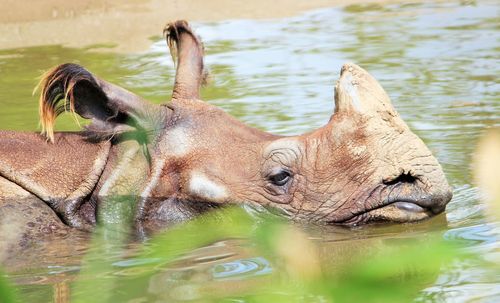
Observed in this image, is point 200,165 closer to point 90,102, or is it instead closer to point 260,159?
point 260,159

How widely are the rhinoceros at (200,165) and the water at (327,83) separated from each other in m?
0.21

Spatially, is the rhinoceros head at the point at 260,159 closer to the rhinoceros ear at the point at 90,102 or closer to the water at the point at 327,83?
the rhinoceros ear at the point at 90,102

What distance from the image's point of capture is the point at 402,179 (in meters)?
4.78

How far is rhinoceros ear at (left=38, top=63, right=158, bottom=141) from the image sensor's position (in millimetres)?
4872

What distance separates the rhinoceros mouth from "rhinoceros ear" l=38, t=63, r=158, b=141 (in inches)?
47.9

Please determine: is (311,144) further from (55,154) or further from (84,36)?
(84,36)

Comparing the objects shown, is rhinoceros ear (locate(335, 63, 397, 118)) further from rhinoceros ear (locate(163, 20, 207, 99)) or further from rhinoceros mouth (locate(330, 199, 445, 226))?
rhinoceros ear (locate(163, 20, 207, 99))

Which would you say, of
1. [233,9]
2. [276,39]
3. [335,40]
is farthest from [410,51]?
[233,9]

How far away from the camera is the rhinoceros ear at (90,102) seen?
16.0ft

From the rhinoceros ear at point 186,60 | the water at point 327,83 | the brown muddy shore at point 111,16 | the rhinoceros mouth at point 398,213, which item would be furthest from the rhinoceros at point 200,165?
the brown muddy shore at point 111,16

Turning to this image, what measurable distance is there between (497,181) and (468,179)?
449cm

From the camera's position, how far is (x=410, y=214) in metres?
4.80

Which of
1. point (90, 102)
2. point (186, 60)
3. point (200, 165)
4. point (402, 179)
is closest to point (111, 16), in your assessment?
point (186, 60)

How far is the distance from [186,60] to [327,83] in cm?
289
